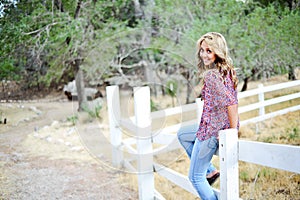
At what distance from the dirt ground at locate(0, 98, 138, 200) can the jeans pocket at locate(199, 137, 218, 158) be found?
89 centimetres

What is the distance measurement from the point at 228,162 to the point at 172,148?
0.73 m

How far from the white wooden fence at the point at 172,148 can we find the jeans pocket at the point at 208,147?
0.07 metres

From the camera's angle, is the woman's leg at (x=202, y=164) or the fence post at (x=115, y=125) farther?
the fence post at (x=115, y=125)

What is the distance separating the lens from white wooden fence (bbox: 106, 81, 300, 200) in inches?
31.4

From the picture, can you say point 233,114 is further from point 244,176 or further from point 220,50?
point 244,176

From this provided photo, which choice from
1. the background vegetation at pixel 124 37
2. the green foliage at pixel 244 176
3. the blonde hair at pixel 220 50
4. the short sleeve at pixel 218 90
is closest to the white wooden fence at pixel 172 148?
the short sleeve at pixel 218 90

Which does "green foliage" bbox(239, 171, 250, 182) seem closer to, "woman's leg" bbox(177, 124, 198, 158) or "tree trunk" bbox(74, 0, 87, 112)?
"woman's leg" bbox(177, 124, 198, 158)

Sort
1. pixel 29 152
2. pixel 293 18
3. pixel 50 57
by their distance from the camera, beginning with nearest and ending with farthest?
1. pixel 29 152
2. pixel 293 18
3. pixel 50 57

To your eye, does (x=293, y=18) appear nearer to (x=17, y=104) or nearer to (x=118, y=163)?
(x=118, y=163)

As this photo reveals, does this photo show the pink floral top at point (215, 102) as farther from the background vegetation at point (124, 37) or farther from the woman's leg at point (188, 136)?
the background vegetation at point (124, 37)

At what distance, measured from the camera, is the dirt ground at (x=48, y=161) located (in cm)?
148

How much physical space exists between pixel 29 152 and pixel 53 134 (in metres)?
0.70

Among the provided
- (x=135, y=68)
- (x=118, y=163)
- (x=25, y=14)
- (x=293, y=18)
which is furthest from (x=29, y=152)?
(x=293, y=18)

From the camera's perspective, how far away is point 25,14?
2059 millimetres
